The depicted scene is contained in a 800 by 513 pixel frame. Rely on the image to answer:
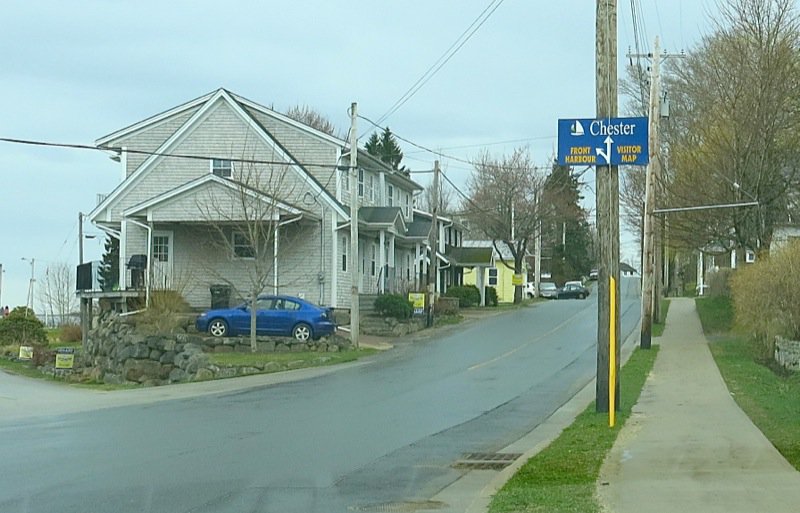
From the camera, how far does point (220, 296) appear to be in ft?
131

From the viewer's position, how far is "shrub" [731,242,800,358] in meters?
26.7

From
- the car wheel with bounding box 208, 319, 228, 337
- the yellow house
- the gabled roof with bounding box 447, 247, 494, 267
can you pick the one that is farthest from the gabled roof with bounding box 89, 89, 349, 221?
the yellow house

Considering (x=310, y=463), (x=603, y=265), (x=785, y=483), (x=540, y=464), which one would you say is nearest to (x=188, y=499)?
(x=310, y=463)

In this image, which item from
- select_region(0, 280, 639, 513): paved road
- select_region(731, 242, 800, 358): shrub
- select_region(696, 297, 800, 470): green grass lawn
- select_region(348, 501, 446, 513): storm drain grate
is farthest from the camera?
select_region(731, 242, 800, 358): shrub

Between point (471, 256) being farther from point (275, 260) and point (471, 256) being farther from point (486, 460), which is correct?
point (486, 460)

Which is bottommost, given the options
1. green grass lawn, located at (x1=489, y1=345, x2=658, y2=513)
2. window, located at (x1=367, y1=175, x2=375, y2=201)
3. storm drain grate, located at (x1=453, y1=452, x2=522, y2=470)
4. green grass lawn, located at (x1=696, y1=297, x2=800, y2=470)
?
storm drain grate, located at (x1=453, y1=452, x2=522, y2=470)

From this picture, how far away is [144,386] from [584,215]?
205ft

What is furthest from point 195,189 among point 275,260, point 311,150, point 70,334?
point 70,334

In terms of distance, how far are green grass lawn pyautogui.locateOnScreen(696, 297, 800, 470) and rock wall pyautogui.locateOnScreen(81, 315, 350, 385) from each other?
39.4ft

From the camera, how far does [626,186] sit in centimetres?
5997

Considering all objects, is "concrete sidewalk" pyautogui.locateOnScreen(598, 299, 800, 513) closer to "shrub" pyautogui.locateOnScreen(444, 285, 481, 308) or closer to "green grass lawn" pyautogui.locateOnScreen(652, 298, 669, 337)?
"green grass lawn" pyautogui.locateOnScreen(652, 298, 669, 337)

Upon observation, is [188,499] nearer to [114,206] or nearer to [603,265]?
[603,265]

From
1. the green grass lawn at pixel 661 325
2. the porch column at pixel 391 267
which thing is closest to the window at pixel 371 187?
the porch column at pixel 391 267

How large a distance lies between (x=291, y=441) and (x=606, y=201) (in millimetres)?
6215
